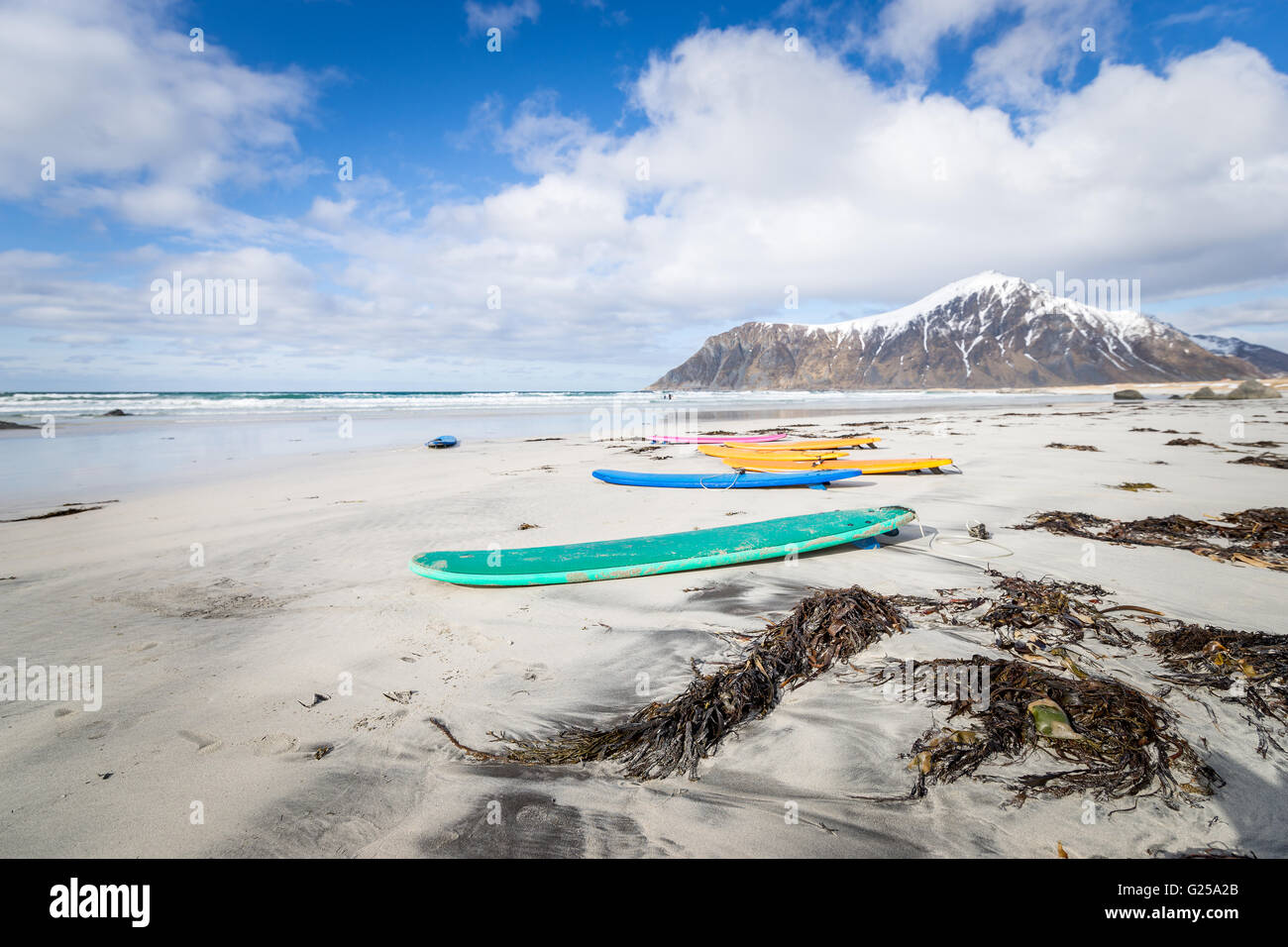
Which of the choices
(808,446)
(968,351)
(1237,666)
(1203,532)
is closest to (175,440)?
(808,446)

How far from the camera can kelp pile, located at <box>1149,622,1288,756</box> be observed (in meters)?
2.34

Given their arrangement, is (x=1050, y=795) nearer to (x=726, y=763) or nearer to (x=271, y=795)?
(x=726, y=763)

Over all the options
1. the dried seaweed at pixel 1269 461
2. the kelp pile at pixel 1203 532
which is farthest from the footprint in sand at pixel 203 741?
the dried seaweed at pixel 1269 461

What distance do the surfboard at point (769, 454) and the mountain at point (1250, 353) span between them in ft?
437

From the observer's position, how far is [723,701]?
250 centimetres

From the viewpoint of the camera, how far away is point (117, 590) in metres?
4.19

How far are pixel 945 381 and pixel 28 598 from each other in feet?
359

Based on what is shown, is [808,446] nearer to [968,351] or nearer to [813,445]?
[813,445]

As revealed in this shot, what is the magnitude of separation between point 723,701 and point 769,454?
8.21 metres

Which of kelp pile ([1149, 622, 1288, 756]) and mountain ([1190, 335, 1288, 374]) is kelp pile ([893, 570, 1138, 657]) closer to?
kelp pile ([1149, 622, 1288, 756])
